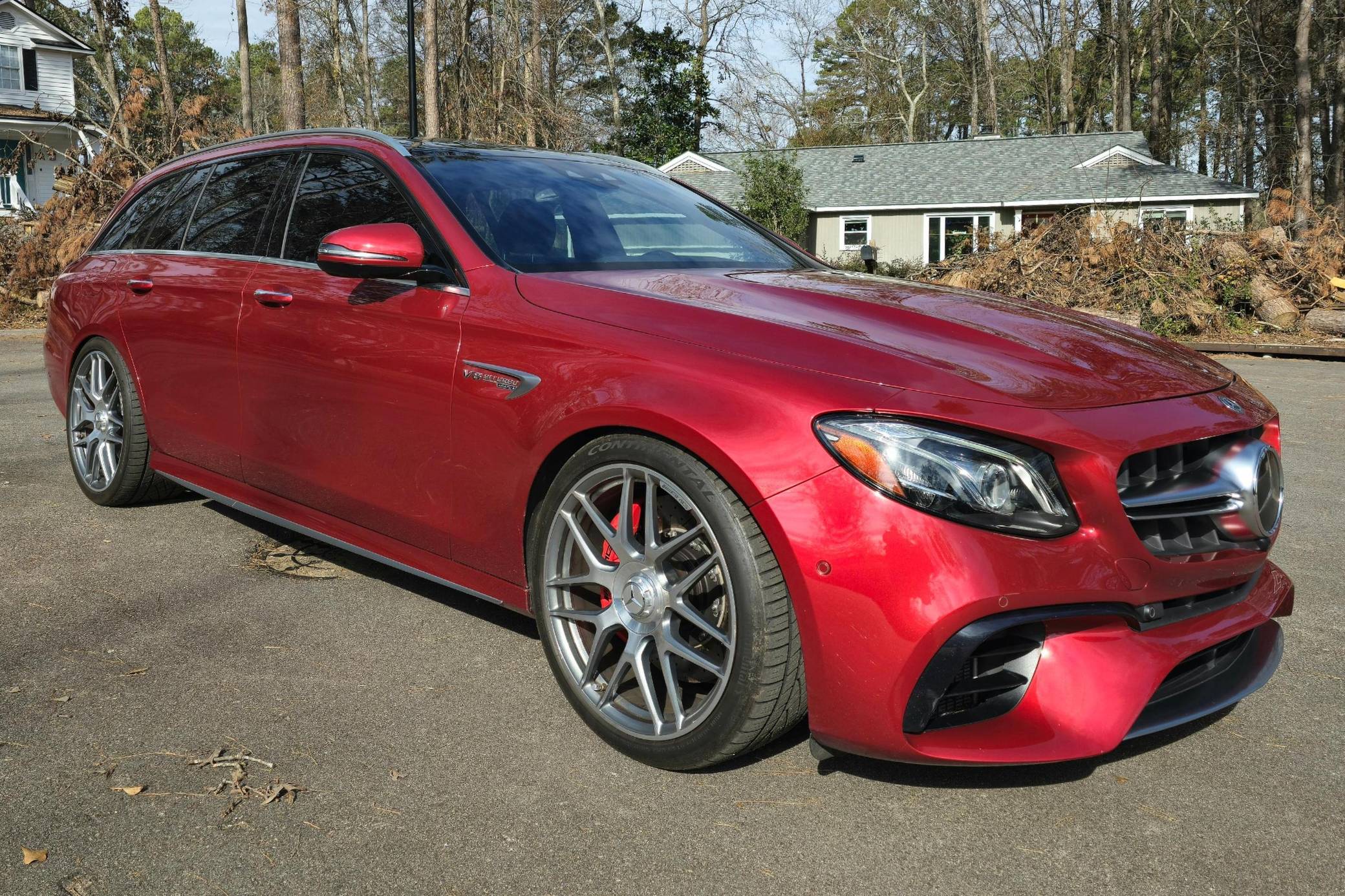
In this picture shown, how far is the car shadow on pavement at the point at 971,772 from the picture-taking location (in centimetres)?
275

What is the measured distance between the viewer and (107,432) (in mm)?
5168

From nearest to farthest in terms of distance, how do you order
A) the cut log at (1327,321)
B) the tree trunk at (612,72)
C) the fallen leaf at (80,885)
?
the fallen leaf at (80,885), the cut log at (1327,321), the tree trunk at (612,72)

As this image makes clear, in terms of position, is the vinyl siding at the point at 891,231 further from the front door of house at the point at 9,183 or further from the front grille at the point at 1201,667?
the front grille at the point at 1201,667

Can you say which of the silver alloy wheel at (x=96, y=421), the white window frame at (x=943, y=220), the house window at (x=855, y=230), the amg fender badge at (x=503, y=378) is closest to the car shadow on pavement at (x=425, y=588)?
the silver alloy wheel at (x=96, y=421)

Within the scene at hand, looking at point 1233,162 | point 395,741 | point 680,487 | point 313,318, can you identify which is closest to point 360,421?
point 313,318

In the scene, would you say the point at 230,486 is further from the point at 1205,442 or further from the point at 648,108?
the point at 648,108

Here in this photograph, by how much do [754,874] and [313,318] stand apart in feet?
7.71

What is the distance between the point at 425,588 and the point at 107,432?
200cm

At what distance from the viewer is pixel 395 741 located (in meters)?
2.94

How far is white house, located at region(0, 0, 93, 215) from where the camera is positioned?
40.0m

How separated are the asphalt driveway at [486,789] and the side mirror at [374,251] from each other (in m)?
1.19

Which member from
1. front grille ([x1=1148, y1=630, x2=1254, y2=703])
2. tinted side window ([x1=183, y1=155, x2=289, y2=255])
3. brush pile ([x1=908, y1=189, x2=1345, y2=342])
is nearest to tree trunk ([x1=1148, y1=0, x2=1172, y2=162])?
brush pile ([x1=908, y1=189, x2=1345, y2=342])

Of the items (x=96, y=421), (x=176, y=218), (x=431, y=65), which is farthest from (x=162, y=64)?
(x=176, y=218)

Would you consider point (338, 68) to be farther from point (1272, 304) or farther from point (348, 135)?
point (348, 135)
